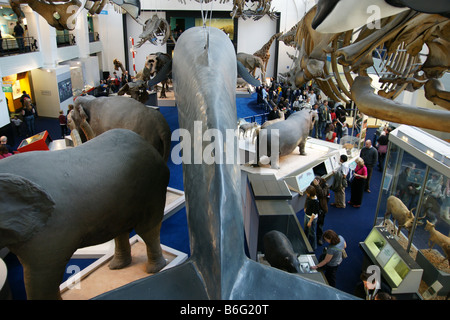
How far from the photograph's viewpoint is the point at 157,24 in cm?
1812

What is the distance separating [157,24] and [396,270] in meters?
16.5

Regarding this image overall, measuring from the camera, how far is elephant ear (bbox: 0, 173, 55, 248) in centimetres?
241

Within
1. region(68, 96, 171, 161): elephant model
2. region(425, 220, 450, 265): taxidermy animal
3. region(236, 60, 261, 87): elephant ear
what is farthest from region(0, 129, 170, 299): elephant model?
region(425, 220, 450, 265): taxidermy animal

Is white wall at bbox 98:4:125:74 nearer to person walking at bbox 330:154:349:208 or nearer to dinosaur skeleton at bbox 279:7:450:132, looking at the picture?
person walking at bbox 330:154:349:208

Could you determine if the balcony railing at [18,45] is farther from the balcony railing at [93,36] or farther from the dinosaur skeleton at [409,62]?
the dinosaur skeleton at [409,62]

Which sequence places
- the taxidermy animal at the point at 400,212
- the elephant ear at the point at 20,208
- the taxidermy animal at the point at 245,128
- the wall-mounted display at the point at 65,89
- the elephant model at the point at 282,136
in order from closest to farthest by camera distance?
1. the elephant ear at the point at 20,208
2. the taxidermy animal at the point at 400,212
3. the elephant model at the point at 282,136
4. the taxidermy animal at the point at 245,128
5. the wall-mounted display at the point at 65,89

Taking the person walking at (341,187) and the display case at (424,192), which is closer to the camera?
the display case at (424,192)

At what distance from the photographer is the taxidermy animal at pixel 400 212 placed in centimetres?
677

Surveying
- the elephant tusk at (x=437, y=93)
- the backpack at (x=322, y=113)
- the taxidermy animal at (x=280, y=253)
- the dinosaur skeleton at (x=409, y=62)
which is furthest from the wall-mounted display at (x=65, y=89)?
the elephant tusk at (x=437, y=93)

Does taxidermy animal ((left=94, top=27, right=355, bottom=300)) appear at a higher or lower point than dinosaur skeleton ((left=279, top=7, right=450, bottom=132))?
lower

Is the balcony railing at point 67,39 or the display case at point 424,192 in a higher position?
the balcony railing at point 67,39

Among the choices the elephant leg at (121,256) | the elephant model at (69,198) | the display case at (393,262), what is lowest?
the display case at (393,262)

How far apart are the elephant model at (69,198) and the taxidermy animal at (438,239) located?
524 cm

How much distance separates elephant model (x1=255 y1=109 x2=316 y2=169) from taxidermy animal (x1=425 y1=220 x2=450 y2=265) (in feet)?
14.1
